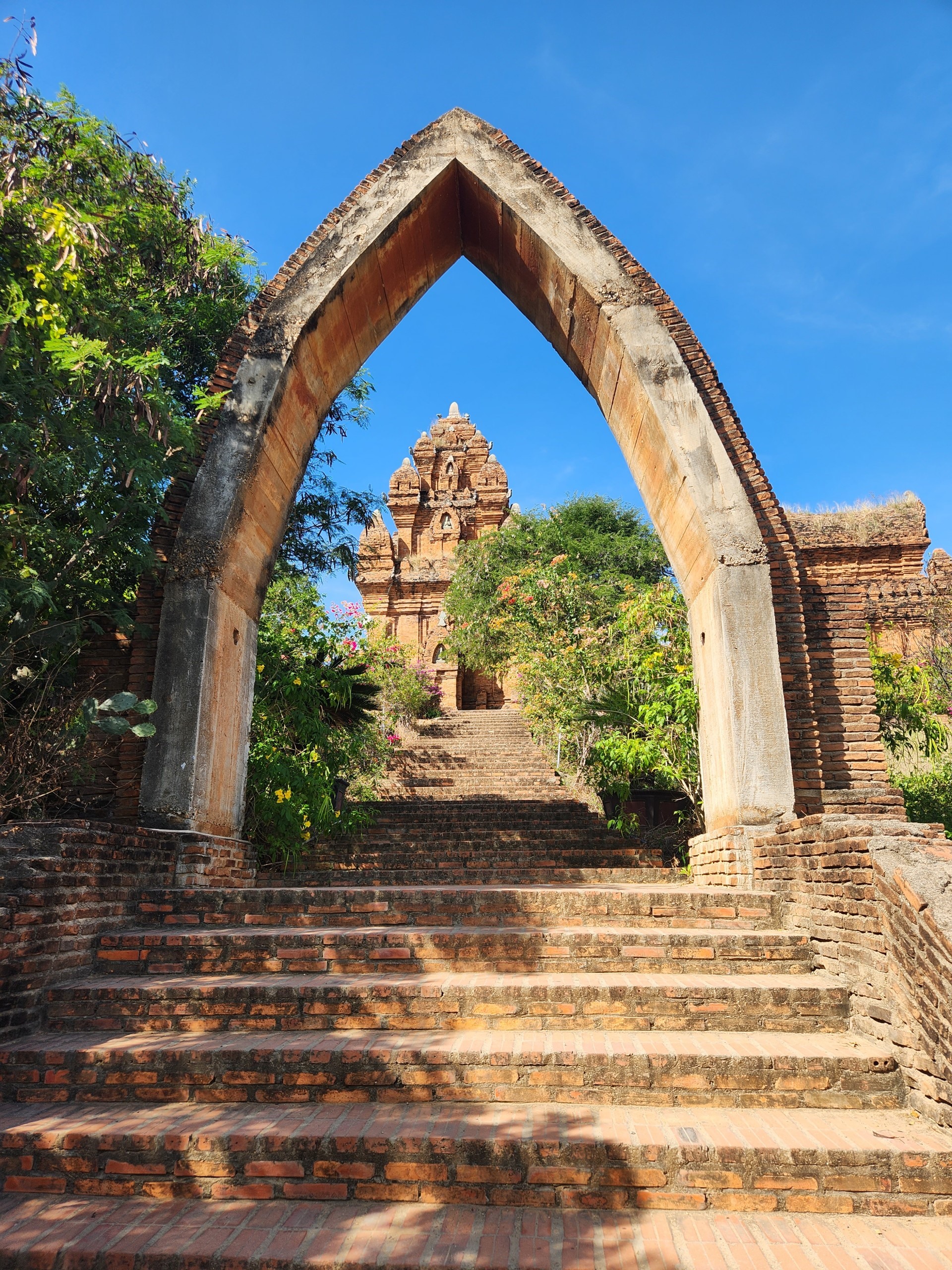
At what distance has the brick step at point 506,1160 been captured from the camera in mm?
2795

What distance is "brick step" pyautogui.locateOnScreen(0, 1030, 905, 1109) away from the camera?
10.7 feet

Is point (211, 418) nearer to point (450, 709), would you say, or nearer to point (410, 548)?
point (450, 709)

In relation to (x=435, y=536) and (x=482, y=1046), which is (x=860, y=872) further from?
(x=435, y=536)

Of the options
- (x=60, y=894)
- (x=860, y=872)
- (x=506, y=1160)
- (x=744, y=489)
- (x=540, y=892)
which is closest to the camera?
(x=506, y=1160)

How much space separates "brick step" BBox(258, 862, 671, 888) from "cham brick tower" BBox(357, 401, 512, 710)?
1461 centimetres

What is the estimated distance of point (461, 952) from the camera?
14.1 ft

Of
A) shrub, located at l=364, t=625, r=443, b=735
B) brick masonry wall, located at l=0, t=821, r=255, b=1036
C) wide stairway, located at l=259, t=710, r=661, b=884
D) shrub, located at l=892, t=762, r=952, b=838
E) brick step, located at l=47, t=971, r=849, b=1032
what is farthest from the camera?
shrub, located at l=364, t=625, r=443, b=735

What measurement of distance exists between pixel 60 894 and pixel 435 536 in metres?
22.0

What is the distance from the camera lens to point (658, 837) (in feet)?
27.5

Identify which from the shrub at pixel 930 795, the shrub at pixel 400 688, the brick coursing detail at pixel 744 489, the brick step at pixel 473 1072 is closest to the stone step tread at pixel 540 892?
the brick coursing detail at pixel 744 489

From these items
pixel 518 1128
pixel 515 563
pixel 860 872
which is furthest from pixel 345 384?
pixel 515 563

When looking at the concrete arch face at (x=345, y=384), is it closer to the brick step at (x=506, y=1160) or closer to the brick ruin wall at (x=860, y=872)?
the brick ruin wall at (x=860, y=872)

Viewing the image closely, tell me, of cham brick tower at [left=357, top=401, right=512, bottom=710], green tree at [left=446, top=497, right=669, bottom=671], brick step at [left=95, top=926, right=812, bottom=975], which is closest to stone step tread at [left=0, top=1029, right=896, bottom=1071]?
brick step at [left=95, top=926, right=812, bottom=975]

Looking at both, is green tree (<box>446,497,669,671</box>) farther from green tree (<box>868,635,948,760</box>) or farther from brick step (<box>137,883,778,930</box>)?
brick step (<box>137,883,778,930</box>)
